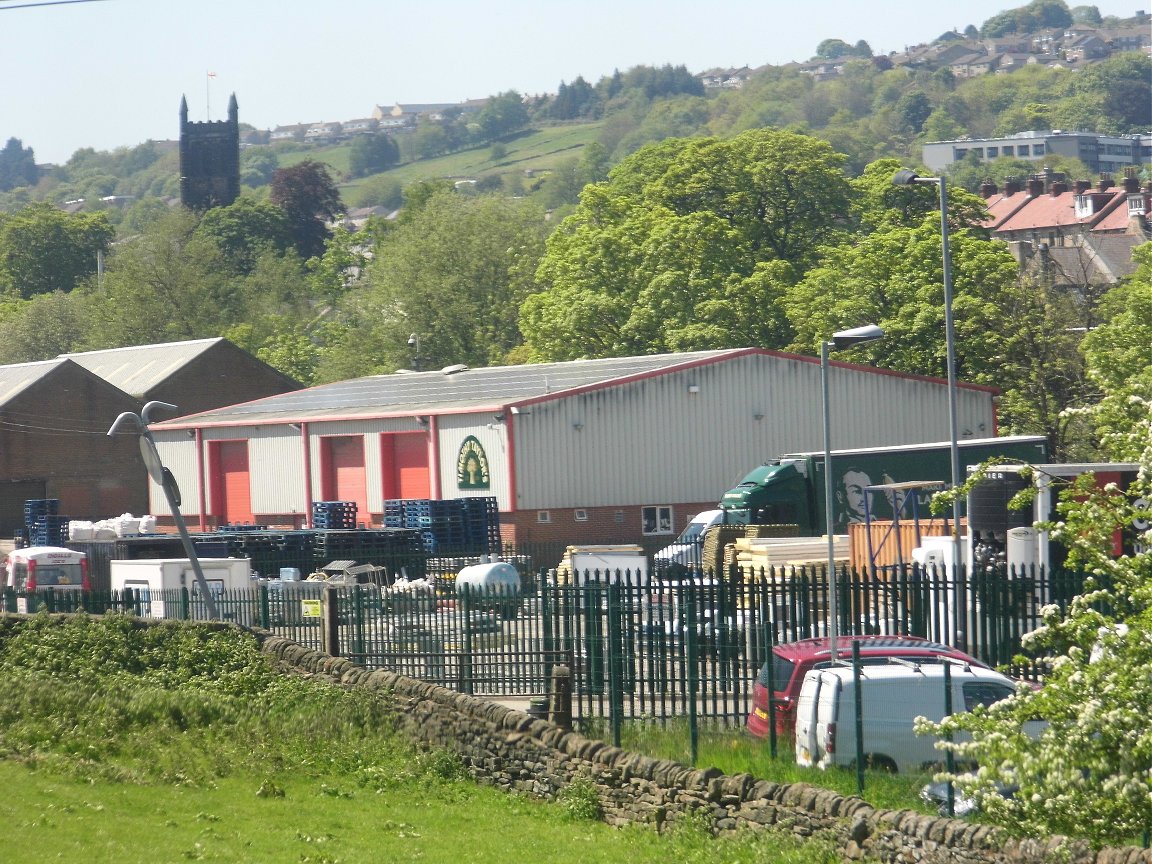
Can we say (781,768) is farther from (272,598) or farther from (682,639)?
(272,598)

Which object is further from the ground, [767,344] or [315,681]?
[767,344]

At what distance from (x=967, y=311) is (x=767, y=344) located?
43.5 ft

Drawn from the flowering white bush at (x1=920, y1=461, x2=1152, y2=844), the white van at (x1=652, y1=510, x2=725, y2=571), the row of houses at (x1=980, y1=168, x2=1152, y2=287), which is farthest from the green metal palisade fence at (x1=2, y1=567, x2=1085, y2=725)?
the row of houses at (x1=980, y1=168, x2=1152, y2=287)

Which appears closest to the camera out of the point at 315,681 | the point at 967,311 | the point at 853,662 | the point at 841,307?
the point at 853,662

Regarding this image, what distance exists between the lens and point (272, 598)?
76.1 feet

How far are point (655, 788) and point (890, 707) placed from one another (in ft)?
7.81

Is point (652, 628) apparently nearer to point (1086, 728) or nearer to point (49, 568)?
point (1086, 728)

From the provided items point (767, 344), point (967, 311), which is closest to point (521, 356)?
point (767, 344)

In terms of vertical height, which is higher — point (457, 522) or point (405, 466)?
point (405, 466)

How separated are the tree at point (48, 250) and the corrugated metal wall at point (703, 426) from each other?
105899 mm

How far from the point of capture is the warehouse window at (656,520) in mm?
47719

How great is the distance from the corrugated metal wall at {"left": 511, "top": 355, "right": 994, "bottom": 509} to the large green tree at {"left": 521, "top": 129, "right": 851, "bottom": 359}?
10901 millimetres

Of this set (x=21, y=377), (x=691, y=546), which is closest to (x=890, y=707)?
(x=691, y=546)

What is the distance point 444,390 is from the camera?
5334 cm
